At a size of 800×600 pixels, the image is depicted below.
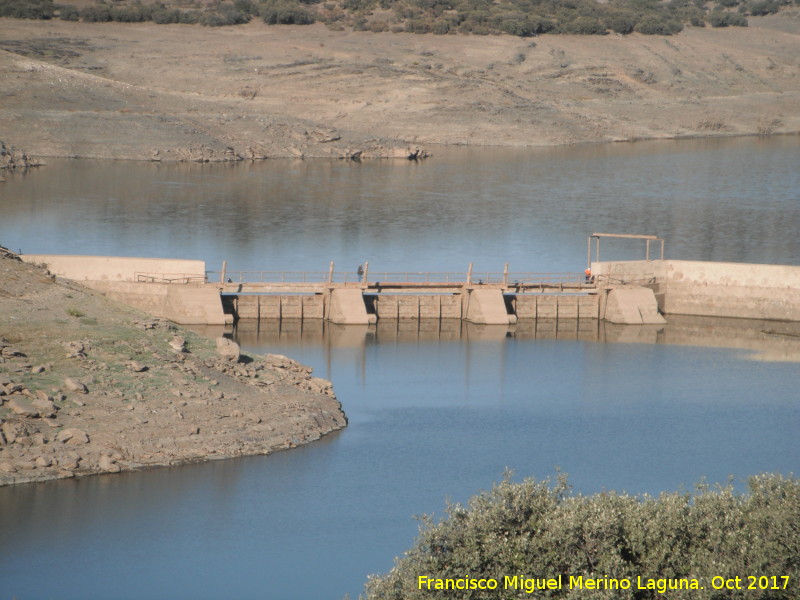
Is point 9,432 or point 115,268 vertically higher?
point 115,268

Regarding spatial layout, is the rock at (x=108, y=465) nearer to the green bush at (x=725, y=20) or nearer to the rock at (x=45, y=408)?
the rock at (x=45, y=408)

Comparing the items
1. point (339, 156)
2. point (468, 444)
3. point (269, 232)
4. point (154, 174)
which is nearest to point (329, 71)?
point (339, 156)

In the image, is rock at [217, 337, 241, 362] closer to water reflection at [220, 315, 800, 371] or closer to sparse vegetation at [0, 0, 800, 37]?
water reflection at [220, 315, 800, 371]

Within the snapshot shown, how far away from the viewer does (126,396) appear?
37.8 meters

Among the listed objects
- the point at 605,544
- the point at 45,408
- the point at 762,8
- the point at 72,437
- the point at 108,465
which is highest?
the point at 762,8

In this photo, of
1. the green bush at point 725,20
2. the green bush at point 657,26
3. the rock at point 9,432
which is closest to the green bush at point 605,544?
the rock at point 9,432

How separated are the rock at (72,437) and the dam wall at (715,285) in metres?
28.3

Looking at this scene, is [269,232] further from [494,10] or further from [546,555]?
[494,10]

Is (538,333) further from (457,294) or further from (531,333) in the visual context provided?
(457,294)

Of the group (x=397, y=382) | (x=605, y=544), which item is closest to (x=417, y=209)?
(x=397, y=382)

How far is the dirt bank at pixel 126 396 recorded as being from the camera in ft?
115

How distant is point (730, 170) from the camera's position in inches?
4296

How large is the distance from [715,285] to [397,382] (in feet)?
58.5

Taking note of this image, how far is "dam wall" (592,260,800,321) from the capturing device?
56.9 m
